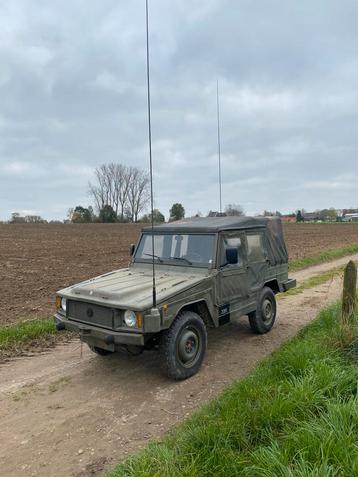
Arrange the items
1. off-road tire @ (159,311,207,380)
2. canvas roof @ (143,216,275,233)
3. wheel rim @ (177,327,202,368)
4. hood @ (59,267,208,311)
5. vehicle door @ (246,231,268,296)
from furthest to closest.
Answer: vehicle door @ (246,231,268,296)
canvas roof @ (143,216,275,233)
wheel rim @ (177,327,202,368)
off-road tire @ (159,311,207,380)
hood @ (59,267,208,311)

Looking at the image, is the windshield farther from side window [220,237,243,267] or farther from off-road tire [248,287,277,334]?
off-road tire [248,287,277,334]

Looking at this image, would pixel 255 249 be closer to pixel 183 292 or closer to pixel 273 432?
pixel 183 292

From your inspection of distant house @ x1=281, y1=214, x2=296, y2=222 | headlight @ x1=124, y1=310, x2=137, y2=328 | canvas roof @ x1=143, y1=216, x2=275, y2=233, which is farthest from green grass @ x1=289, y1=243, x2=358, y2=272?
distant house @ x1=281, y1=214, x2=296, y2=222

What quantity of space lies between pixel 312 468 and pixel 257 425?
73 centimetres

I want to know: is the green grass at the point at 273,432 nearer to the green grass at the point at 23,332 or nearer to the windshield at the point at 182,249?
the windshield at the point at 182,249

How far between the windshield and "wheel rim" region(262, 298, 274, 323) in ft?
5.70

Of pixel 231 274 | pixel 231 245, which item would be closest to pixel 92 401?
pixel 231 274

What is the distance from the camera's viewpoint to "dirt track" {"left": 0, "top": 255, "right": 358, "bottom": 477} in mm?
3395

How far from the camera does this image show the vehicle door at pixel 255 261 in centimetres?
633

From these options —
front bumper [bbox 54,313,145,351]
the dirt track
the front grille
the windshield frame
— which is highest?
the windshield frame

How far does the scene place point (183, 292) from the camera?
4820 mm

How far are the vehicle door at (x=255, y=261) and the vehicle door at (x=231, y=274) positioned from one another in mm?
173

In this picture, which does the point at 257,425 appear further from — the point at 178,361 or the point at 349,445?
the point at 178,361

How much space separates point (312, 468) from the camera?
2.52 metres
